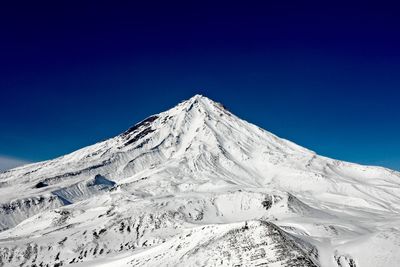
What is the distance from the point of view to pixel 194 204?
16988cm

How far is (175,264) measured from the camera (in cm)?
5950

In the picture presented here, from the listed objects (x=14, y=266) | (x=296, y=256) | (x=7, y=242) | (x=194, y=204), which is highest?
(x=194, y=204)

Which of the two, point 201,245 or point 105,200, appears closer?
point 201,245

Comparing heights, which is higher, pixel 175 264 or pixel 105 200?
pixel 105 200

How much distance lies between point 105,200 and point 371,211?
4395 inches

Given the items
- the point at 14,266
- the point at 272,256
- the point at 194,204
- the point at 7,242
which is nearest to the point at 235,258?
the point at 272,256

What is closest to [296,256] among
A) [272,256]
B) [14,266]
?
[272,256]

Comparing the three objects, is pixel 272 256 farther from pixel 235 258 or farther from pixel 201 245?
pixel 201 245

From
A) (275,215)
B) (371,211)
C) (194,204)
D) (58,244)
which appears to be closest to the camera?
(58,244)

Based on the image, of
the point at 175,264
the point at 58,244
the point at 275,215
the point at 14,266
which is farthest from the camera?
the point at 275,215

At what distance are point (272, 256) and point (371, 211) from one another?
159 m

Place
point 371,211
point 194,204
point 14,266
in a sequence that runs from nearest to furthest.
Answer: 1. point 14,266
2. point 194,204
3. point 371,211

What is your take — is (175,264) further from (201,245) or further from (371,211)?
(371,211)

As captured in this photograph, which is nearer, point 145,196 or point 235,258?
point 235,258
